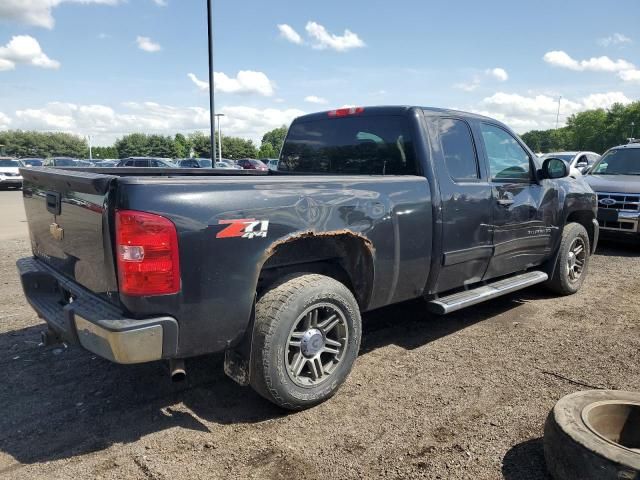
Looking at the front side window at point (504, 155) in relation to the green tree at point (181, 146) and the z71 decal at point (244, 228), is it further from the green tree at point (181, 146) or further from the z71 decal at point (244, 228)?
the green tree at point (181, 146)

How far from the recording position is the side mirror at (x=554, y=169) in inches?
203

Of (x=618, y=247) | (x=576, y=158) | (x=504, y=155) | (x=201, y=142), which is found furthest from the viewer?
(x=201, y=142)

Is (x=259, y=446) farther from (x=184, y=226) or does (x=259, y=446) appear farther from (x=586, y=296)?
(x=586, y=296)

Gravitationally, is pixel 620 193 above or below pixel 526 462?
above

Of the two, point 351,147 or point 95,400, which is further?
point 351,147

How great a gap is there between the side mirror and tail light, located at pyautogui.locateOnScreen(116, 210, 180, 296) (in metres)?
4.05

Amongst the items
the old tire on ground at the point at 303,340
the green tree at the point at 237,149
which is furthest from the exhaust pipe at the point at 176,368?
the green tree at the point at 237,149

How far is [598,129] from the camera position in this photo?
10569cm

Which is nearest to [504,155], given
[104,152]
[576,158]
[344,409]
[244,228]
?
[344,409]

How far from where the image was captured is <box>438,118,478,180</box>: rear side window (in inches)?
166

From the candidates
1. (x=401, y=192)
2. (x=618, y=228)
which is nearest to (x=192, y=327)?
(x=401, y=192)

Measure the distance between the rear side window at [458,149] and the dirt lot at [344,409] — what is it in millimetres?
1506

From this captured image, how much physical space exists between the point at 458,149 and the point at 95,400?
3428 mm

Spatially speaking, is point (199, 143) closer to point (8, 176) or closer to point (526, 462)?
point (8, 176)
